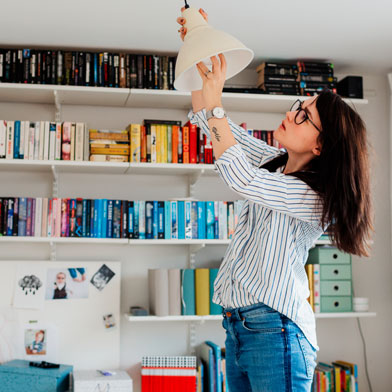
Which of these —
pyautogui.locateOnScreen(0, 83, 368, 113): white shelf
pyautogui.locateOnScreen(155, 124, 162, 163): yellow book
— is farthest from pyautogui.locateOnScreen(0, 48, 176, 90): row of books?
pyautogui.locateOnScreen(155, 124, 162, 163): yellow book

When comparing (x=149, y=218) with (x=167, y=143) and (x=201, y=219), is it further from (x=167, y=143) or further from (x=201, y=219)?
(x=167, y=143)

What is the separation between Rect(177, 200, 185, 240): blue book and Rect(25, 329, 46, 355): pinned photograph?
2.85 feet

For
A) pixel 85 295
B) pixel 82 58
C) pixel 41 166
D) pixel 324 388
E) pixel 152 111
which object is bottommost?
pixel 324 388

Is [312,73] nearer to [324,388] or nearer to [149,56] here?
[149,56]

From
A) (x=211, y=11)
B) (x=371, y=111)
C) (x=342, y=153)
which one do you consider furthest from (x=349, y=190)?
(x=371, y=111)

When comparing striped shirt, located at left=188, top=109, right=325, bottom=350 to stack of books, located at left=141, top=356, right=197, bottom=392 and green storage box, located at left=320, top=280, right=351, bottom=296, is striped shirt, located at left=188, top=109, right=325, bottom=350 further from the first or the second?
green storage box, located at left=320, top=280, right=351, bottom=296

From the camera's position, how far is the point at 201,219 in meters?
3.02

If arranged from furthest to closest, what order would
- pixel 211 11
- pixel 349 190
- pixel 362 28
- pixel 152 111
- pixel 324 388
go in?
pixel 152 111
pixel 324 388
pixel 362 28
pixel 211 11
pixel 349 190

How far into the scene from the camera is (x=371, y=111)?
3.53 metres

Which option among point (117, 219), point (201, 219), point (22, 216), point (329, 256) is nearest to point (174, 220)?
point (201, 219)

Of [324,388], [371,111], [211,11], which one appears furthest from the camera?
[371,111]

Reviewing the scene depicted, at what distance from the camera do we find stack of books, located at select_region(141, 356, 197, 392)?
289cm

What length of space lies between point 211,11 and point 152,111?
779 mm

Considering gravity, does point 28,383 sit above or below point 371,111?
below
